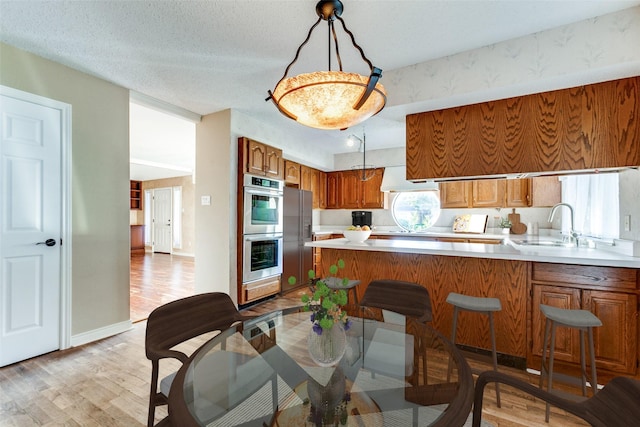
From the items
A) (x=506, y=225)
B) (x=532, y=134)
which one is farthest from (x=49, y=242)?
(x=506, y=225)

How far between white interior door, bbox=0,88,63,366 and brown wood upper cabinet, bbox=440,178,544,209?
16.9ft

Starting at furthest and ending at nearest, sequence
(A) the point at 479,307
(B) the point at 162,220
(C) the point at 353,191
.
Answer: (B) the point at 162,220 → (C) the point at 353,191 → (A) the point at 479,307

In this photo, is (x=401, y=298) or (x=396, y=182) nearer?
(x=401, y=298)

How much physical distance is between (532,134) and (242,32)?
2.51m

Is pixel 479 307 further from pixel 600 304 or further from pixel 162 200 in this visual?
pixel 162 200

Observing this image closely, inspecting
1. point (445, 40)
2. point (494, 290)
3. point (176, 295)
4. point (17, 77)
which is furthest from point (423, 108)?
point (176, 295)

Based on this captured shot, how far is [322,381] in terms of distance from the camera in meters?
1.10

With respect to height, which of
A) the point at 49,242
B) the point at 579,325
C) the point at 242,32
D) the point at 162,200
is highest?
the point at 242,32

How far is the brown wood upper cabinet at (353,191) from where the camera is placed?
5527 millimetres

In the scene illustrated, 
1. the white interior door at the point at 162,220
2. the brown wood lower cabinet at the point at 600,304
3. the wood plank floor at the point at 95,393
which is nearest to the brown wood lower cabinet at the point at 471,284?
the brown wood lower cabinet at the point at 600,304

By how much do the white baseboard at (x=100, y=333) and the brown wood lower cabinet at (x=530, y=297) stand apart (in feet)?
8.77

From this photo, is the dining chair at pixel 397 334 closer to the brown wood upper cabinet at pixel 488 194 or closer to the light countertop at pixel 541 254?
the light countertop at pixel 541 254

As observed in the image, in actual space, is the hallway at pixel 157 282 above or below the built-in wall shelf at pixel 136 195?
below

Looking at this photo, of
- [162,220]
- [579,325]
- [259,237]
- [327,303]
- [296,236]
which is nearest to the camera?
[327,303]
